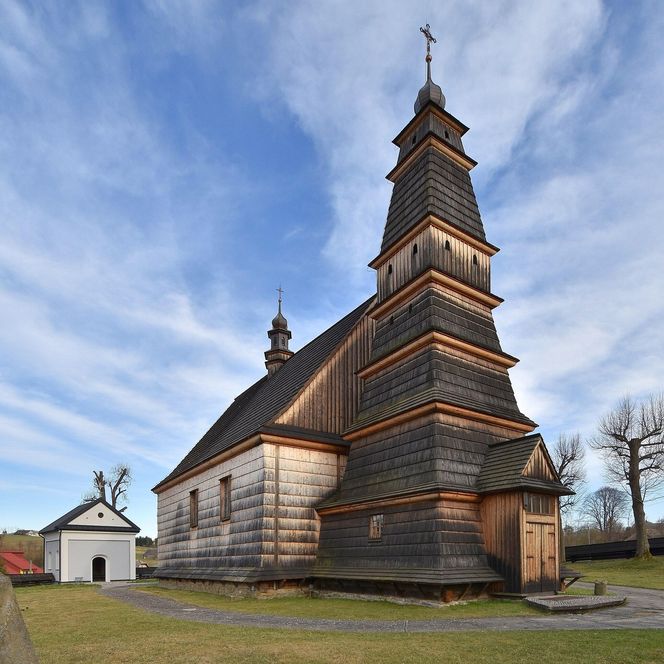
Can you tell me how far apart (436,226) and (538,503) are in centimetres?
967

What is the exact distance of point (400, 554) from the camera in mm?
15875

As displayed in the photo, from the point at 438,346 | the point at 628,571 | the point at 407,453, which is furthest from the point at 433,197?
the point at 628,571

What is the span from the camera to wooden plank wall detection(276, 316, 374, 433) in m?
21.7

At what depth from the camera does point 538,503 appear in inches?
611

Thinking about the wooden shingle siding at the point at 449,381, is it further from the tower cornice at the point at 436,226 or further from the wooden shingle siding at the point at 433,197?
the wooden shingle siding at the point at 433,197

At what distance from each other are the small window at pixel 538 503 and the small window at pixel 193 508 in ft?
51.7

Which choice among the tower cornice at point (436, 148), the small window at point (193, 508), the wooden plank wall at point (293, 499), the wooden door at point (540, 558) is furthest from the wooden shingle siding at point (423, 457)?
the tower cornice at point (436, 148)

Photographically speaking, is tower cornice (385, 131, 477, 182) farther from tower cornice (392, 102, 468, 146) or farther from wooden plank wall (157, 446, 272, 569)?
wooden plank wall (157, 446, 272, 569)

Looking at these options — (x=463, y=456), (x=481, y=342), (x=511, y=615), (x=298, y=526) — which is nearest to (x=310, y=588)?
(x=298, y=526)

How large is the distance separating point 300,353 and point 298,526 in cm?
1109

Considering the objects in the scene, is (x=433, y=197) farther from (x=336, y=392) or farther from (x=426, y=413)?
(x=336, y=392)

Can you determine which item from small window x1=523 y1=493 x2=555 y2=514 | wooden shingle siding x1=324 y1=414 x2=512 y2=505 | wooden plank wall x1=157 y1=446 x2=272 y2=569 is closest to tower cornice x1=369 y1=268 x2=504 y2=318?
wooden shingle siding x1=324 y1=414 x2=512 y2=505

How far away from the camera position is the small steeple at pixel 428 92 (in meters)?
23.3

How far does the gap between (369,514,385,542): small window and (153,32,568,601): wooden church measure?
56mm
